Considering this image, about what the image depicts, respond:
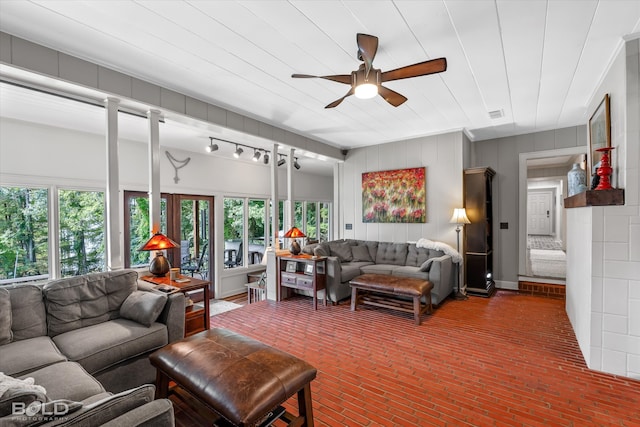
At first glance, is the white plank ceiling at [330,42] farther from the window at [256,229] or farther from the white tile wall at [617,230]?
the window at [256,229]

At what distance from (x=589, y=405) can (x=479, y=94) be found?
3148 millimetres

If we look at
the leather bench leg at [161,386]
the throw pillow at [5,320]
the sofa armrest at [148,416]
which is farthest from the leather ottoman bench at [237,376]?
the throw pillow at [5,320]

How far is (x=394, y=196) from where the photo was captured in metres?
5.63

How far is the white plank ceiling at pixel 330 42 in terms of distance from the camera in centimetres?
202

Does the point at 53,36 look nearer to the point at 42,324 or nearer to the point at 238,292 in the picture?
the point at 42,324

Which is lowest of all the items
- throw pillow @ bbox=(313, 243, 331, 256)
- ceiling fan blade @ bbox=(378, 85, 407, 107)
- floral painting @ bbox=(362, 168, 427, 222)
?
throw pillow @ bbox=(313, 243, 331, 256)

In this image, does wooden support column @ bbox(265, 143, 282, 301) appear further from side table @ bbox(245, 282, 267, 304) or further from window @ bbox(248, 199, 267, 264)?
window @ bbox(248, 199, 267, 264)

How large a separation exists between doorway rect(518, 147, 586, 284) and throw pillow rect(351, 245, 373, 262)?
268 centimetres

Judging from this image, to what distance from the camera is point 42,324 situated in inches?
87.9

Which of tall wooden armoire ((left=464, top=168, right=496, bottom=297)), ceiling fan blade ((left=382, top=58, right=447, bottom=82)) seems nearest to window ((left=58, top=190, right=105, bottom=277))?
ceiling fan blade ((left=382, top=58, right=447, bottom=82))

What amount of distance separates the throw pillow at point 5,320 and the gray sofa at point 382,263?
3374 mm

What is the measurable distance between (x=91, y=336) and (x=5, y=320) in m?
0.54

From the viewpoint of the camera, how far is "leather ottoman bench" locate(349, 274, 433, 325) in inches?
142

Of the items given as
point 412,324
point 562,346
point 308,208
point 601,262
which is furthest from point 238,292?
point 601,262
